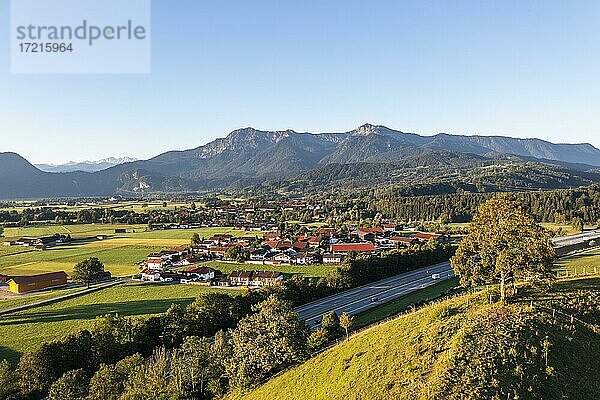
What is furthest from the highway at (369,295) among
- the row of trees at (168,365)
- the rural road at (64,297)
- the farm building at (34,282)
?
the farm building at (34,282)

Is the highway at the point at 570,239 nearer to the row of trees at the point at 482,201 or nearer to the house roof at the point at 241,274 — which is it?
the row of trees at the point at 482,201

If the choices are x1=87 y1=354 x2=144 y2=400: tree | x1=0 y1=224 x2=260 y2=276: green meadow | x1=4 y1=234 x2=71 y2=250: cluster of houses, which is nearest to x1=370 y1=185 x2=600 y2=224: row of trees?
x1=0 y1=224 x2=260 y2=276: green meadow

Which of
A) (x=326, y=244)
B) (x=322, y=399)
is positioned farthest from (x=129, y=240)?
(x=322, y=399)

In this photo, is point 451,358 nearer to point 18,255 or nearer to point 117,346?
point 117,346

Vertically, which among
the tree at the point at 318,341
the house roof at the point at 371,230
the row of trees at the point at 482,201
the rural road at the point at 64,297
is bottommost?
the rural road at the point at 64,297

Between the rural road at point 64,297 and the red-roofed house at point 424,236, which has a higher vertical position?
the red-roofed house at point 424,236

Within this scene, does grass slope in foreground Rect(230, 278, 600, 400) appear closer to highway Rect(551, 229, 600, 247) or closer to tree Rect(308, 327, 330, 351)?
tree Rect(308, 327, 330, 351)

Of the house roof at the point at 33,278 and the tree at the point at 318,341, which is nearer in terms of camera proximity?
the tree at the point at 318,341
